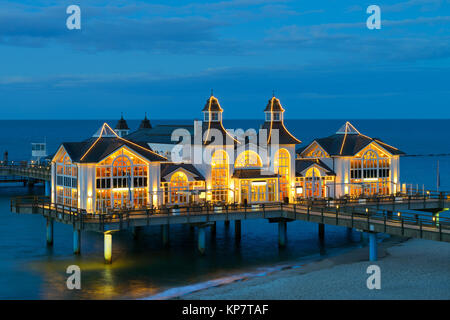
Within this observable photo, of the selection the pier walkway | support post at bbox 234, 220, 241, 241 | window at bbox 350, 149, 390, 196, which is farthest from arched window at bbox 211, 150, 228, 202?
the pier walkway

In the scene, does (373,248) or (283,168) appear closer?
(373,248)

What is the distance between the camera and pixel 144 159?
53719mm

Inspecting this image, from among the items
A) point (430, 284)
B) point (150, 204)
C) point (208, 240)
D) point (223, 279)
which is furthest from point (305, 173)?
point (430, 284)

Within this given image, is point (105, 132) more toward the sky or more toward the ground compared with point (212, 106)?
more toward the ground

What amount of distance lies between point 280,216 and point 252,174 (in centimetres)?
500

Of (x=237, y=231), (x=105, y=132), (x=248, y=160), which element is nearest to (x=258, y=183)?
(x=248, y=160)

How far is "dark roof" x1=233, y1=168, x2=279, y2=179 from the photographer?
189 feet

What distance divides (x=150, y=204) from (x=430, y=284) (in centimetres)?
2191

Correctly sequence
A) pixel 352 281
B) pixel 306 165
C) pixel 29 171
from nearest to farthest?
1. pixel 352 281
2. pixel 306 165
3. pixel 29 171

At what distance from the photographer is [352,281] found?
42125mm

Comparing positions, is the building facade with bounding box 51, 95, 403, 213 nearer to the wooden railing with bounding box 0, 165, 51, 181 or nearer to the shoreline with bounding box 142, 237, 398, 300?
the shoreline with bounding box 142, 237, 398, 300

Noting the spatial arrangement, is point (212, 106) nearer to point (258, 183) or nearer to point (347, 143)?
point (258, 183)

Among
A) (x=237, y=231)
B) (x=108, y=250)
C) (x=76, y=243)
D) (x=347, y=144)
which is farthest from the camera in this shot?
(x=347, y=144)
